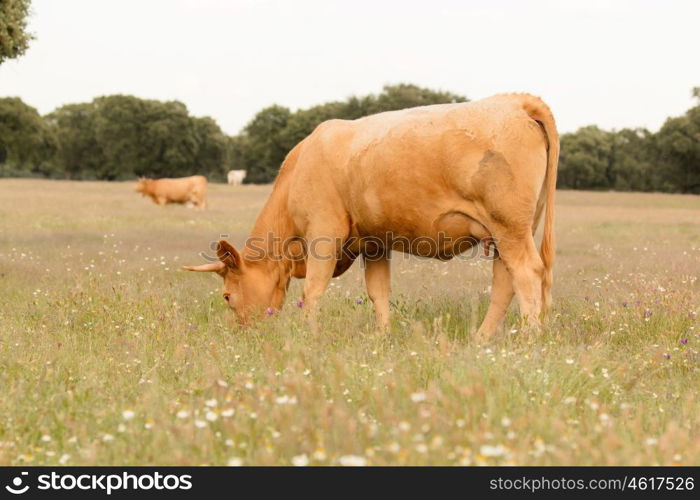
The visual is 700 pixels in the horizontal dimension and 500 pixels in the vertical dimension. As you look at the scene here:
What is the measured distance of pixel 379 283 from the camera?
24.6 ft

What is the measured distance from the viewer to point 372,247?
734cm

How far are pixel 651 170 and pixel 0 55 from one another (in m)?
68.9

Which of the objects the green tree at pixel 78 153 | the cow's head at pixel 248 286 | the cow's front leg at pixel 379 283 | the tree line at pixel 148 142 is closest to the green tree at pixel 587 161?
the tree line at pixel 148 142

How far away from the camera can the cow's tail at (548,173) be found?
20.9ft

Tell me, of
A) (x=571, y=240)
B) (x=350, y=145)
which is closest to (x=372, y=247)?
(x=350, y=145)

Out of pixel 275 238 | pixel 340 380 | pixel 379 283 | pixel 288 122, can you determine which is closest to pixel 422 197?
pixel 379 283

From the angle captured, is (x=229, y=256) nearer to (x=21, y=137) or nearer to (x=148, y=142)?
(x=21, y=137)

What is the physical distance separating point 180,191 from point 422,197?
29.2 meters

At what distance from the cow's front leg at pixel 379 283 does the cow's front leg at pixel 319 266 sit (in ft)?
2.06

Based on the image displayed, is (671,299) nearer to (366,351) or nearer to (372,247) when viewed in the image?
(372,247)

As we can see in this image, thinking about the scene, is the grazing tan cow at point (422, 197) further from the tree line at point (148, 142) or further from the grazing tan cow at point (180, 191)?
Result: the tree line at point (148, 142)

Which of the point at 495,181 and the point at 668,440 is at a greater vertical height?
the point at 495,181

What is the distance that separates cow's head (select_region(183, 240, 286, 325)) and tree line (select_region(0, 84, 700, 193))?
6471 cm
